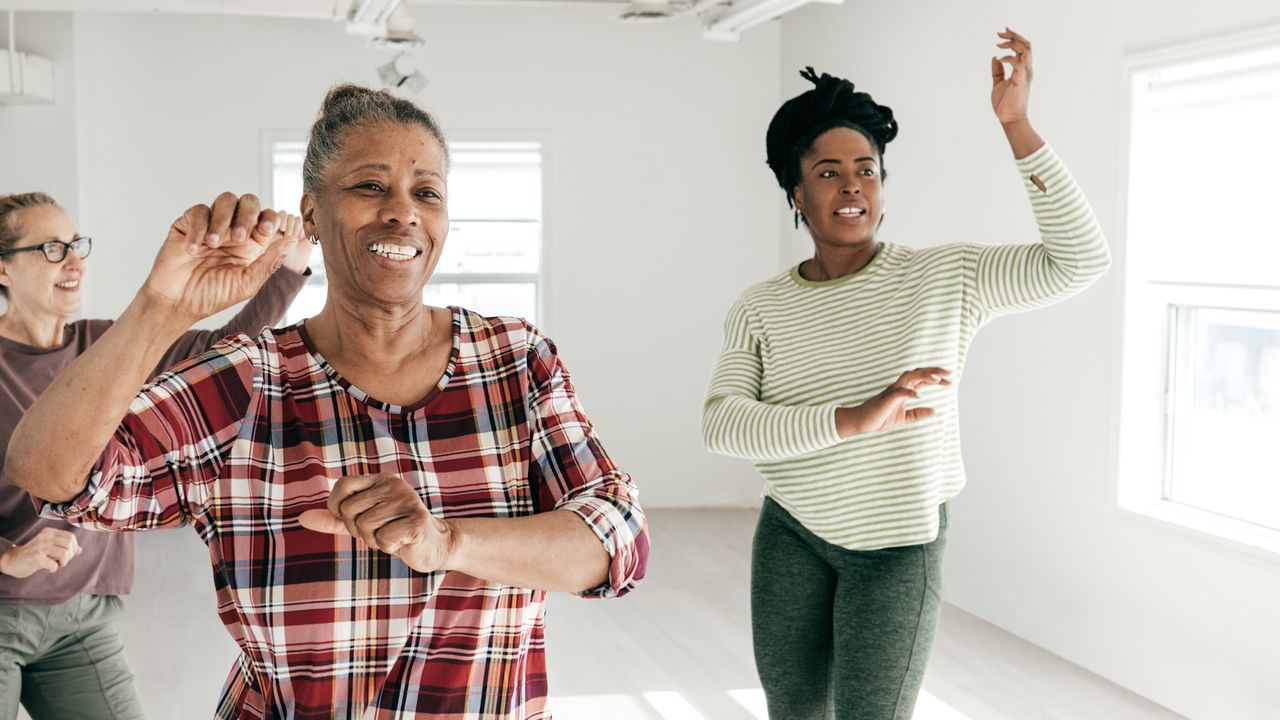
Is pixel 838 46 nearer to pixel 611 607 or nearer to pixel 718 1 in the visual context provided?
pixel 718 1

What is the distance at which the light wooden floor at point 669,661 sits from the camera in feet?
12.8

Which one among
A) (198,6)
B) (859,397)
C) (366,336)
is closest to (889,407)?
(859,397)

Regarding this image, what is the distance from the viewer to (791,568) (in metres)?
2.22

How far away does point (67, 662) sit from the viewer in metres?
2.14

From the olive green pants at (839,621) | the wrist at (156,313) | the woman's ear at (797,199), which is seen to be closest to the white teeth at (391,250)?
the wrist at (156,313)

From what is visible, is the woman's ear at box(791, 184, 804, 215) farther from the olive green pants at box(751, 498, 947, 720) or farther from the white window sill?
the white window sill

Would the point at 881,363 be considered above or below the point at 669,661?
above

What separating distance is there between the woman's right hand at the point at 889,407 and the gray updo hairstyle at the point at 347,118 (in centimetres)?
95

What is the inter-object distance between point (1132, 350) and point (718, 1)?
2604 mm

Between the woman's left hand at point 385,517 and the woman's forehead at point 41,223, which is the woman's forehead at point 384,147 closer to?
the woman's left hand at point 385,517

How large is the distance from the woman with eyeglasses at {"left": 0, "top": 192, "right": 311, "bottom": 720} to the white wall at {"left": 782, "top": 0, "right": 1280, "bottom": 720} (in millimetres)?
3025

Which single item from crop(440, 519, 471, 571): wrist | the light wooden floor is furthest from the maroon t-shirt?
the light wooden floor

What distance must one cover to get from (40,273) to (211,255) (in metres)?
1.22

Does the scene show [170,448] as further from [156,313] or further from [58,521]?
[58,521]
